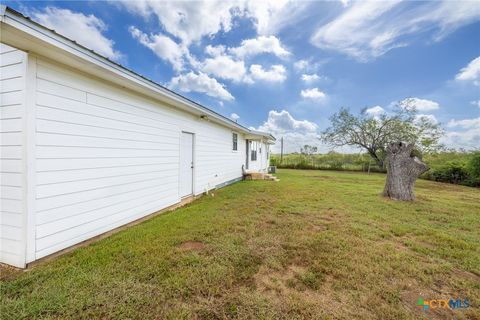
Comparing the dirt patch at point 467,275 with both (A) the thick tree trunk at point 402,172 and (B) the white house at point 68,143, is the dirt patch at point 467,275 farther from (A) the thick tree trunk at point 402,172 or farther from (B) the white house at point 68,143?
(B) the white house at point 68,143

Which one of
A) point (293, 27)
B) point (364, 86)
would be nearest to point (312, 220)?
point (293, 27)

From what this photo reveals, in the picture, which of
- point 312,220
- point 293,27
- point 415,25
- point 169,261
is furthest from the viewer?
point 293,27

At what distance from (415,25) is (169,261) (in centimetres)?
1182

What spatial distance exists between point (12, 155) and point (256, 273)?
3.51m

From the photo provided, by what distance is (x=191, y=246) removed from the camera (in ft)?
9.94

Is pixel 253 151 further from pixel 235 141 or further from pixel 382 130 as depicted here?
pixel 382 130

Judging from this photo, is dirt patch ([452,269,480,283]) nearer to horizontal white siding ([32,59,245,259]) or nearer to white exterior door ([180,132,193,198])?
horizontal white siding ([32,59,245,259])

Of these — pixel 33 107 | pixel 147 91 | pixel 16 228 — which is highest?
pixel 147 91

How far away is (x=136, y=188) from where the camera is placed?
161 inches

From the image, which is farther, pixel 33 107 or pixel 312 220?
pixel 312 220

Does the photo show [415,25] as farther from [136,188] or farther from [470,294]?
[136,188]
